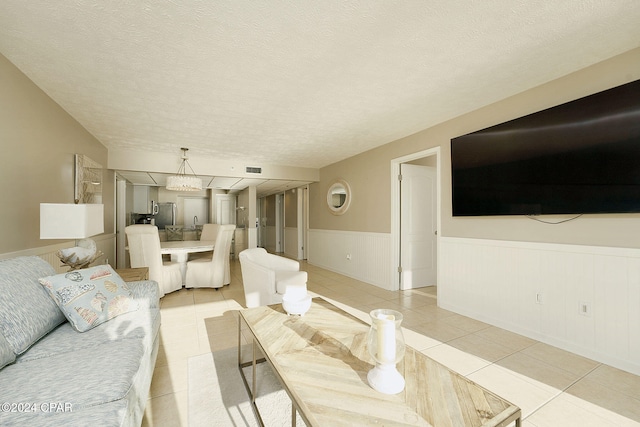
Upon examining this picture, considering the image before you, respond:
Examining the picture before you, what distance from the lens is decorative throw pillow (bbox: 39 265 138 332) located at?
1.60 meters

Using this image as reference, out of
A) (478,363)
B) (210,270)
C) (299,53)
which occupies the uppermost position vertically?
(299,53)

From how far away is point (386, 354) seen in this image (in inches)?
44.6

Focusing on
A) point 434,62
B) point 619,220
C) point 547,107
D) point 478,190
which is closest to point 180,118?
point 434,62

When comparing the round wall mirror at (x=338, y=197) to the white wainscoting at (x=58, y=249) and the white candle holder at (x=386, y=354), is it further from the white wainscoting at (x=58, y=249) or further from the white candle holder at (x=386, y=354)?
the white candle holder at (x=386, y=354)

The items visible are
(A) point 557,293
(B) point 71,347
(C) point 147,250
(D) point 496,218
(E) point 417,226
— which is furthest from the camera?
(E) point 417,226

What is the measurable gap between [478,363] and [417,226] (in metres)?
2.62

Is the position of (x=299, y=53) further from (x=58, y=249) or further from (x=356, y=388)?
(x=58, y=249)

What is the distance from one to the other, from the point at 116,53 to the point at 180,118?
1.31 m

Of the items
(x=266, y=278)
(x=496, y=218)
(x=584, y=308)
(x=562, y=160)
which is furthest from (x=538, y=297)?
(x=266, y=278)

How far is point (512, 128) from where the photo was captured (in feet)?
8.71

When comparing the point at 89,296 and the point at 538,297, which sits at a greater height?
the point at 89,296

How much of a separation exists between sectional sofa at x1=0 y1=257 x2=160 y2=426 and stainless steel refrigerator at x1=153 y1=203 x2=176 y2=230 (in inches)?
273

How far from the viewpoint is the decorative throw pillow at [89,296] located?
1596mm

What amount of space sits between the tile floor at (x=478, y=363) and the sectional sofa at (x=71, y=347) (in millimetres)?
373
